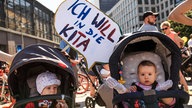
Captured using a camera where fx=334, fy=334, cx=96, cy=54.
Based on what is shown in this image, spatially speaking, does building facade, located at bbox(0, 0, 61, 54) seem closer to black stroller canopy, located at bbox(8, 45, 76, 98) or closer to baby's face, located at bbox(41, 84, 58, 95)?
black stroller canopy, located at bbox(8, 45, 76, 98)

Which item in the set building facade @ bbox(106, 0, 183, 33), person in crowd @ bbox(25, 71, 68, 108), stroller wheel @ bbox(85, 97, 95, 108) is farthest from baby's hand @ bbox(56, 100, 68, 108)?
building facade @ bbox(106, 0, 183, 33)

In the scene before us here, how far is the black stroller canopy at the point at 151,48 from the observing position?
3.13 m

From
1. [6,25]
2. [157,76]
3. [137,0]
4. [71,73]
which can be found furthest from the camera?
[137,0]

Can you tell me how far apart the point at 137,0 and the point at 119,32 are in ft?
295

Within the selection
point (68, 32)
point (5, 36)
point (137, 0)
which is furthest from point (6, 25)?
point (137, 0)

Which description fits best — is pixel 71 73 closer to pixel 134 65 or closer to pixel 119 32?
pixel 134 65

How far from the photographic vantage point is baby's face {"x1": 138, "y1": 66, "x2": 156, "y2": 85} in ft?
10.8

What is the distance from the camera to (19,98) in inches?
134

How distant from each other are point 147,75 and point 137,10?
90.2m

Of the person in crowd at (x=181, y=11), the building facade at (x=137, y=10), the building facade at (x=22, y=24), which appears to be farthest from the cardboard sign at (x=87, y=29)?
the building facade at (x=137, y=10)

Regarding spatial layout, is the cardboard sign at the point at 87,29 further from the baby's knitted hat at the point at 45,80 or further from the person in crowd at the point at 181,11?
the person in crowd at the point at 181,11

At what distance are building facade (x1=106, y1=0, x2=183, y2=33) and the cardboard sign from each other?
71653mm

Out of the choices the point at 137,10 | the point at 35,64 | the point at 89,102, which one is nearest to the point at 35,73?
the point at 35,64

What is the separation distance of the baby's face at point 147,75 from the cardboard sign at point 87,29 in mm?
695
